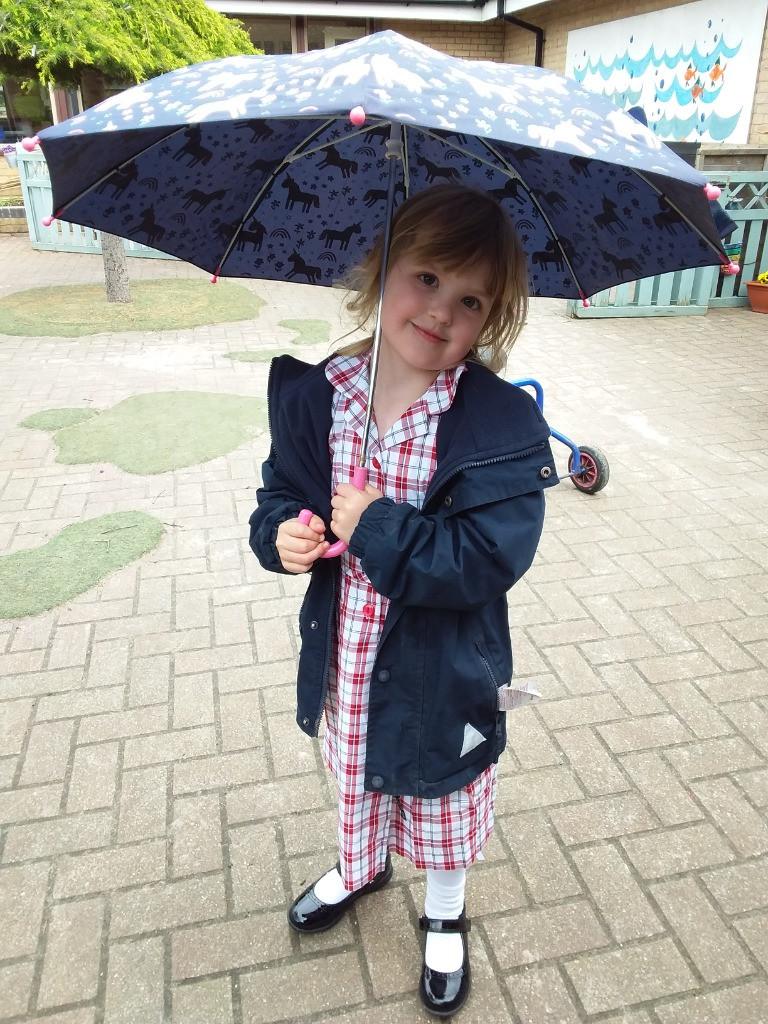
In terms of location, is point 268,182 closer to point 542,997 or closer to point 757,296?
point 542,997

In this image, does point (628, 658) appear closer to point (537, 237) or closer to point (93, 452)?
point (537, 237)

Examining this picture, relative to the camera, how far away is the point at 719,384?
671 centimetres

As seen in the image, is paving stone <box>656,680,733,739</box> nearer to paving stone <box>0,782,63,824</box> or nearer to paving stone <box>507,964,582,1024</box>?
paving stone <box>507,964,582,1024</box>

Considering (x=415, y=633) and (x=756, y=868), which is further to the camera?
(x=756, y=868)

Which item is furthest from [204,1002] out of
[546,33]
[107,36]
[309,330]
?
[546,33]

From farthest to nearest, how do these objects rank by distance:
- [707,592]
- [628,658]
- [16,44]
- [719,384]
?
[16,44], [719,384], [707,592], [628,658]

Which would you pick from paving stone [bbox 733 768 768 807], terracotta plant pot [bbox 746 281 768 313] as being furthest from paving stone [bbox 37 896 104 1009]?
terracotta plant pot [bbox 746 281 768 313]

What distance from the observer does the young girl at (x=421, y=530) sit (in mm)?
1528

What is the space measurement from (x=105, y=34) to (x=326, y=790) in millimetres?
7581

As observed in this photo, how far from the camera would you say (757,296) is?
9.33 m

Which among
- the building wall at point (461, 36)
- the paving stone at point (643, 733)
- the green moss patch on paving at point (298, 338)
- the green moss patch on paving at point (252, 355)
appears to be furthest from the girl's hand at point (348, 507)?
the building wall at point (461, 36)

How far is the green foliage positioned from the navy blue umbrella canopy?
6632 mm

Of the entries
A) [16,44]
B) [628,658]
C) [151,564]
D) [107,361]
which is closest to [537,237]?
[628,658]

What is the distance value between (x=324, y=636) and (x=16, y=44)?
8.43 meters
